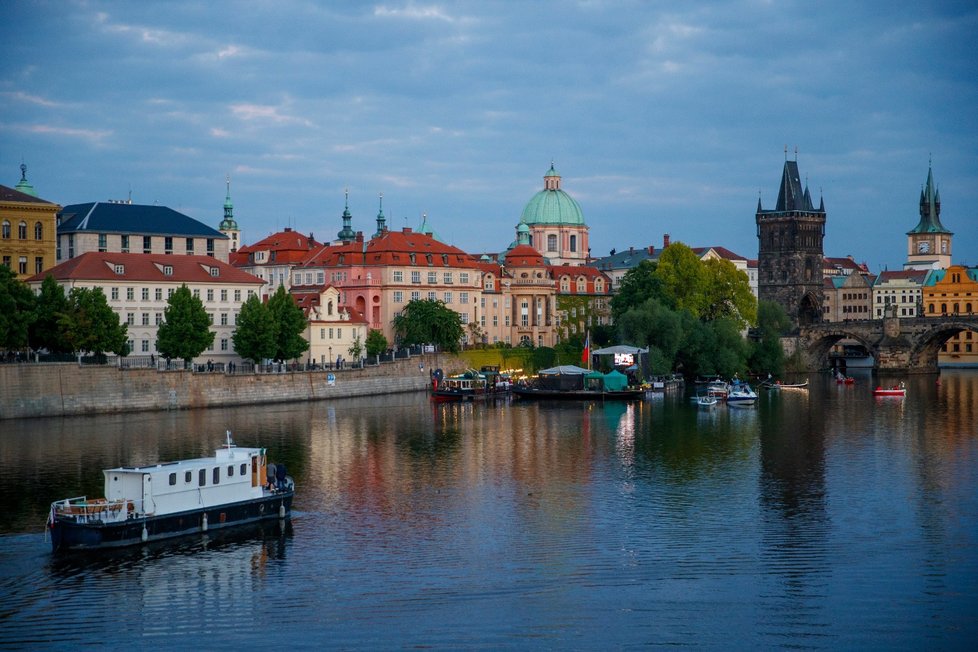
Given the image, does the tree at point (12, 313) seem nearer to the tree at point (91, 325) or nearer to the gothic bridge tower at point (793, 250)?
the tree at point (91, 325)

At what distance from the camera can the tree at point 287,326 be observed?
103 meters

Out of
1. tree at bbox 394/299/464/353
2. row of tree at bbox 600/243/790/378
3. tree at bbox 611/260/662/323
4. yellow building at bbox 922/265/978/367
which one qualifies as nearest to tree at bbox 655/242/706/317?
row of tree at bbox 600/243/790/378

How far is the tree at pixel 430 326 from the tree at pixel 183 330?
2712cm

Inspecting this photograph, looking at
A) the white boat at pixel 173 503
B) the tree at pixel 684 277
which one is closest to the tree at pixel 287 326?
the tree at pixel 684 277

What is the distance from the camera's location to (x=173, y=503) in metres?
44.5

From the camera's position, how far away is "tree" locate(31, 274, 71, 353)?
3406 inches

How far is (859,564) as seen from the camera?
134 feet

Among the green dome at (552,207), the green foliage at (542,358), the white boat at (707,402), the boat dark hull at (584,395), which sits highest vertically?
the green dome at (552,207)

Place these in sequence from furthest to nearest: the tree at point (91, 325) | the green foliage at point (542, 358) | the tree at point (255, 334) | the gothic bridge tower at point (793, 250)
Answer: the gothic bridge tower at point (793, 250) → the green foliage at point (542, 358) → the tree at point (255, 334) → the tree at point (91, 325)

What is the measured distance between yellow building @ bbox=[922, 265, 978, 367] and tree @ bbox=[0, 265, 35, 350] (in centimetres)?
12710

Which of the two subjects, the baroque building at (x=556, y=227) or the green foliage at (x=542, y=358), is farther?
the baroque building at (x=556, y=227)

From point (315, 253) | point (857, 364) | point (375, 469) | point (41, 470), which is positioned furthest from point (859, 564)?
point (857, 364)

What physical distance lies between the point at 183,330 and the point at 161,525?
52.6 metres

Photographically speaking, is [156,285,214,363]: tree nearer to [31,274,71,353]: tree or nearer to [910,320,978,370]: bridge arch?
[31,274,71,353]: tree
